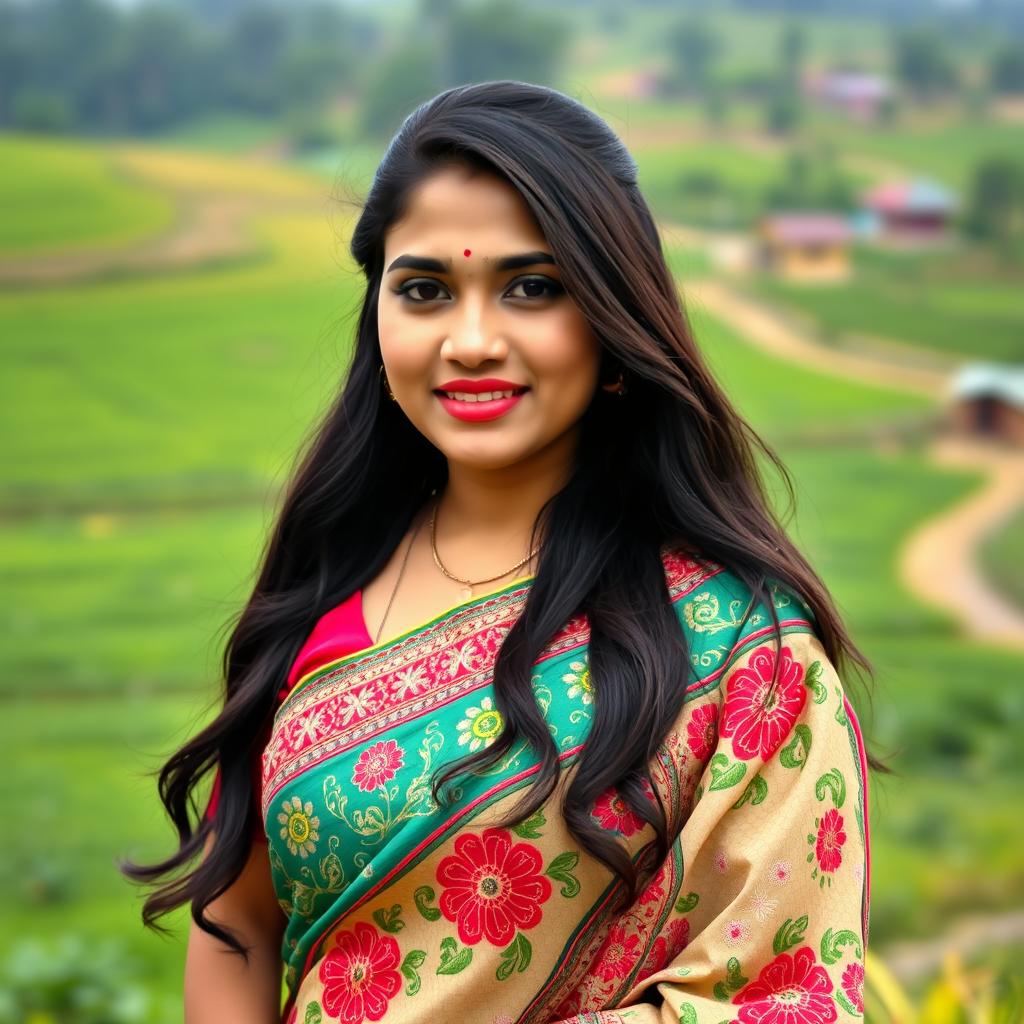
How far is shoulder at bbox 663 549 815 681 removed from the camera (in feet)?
4.26

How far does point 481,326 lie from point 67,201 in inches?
207

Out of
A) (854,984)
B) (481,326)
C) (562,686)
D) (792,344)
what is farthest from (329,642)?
(792,344)

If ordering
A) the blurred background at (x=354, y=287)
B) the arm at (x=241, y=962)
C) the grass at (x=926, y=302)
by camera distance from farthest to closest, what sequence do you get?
the grass at (x=926, y=302) < the blurred background at (x=354, y=287) < the arm at (x=241, y=962)

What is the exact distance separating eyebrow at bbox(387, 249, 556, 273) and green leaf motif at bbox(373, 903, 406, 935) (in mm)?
594

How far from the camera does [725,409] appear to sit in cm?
142

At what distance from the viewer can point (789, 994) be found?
3.95ft

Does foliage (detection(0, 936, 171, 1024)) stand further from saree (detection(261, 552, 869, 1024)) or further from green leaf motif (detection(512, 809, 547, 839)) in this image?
green leaf motif (detection(512, 809, 547, 839))

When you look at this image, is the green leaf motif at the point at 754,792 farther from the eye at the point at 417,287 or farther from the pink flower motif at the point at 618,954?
the eye at the point at 417,287

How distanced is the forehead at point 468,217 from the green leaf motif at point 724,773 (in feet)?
1.61

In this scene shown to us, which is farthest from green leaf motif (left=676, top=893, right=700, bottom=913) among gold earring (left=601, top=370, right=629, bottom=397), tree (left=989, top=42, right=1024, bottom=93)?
tree (left=989, top=42, right=1024, bottom=93)

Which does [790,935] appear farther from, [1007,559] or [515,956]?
[1007,559]

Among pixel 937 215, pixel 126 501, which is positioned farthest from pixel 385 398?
pixel 937 215

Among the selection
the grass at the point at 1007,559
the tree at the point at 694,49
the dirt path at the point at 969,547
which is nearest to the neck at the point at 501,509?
the dirt path at the point at 969,547

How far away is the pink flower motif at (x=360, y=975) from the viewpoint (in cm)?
132
